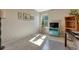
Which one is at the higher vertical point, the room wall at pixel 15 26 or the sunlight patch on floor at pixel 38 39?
the room wall at pixel 15 26

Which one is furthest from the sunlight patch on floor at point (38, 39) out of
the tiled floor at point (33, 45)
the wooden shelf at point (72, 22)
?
the wooden shelf at point (72, 22)

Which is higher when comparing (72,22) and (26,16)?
(26,16)

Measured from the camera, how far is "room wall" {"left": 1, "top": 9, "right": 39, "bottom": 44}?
157 cm

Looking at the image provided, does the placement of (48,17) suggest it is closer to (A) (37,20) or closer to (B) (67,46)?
(A) (37,20)

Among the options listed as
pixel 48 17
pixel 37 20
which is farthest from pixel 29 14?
pixel 48 17

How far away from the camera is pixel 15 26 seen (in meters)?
1.62

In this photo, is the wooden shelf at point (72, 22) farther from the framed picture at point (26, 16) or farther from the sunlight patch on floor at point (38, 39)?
the framed picture at point (26, 16)

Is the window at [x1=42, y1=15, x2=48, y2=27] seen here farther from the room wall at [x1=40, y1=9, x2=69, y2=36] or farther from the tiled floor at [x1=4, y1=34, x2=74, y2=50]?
the tiled floor at [x1=4, y1=34, x2=74, y2=50]

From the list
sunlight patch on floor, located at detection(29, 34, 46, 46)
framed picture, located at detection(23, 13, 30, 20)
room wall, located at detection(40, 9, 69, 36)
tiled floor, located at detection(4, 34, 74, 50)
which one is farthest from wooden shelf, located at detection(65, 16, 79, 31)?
framed picture, located at detection(23, 13, 30, 20)

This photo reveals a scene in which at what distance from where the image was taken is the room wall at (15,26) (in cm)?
157

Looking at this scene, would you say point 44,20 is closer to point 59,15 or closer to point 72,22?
point 59,15

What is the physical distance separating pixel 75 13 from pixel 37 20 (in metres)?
0.61

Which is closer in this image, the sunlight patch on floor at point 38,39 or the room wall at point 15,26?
the room wall at point 15,26

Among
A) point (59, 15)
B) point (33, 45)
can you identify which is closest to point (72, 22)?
point (59, 15)
